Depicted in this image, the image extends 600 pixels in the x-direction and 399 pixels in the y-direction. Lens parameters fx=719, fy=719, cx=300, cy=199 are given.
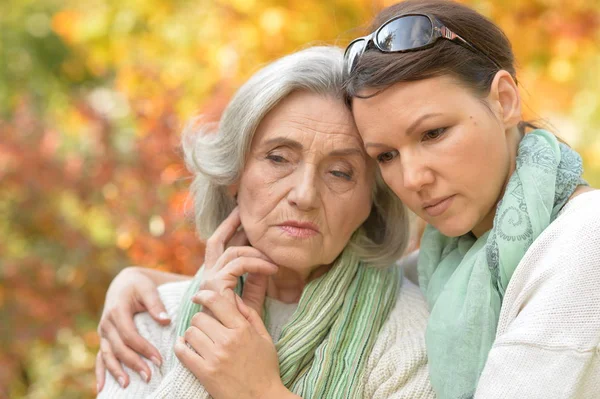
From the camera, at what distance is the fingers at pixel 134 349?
2637 millimetres

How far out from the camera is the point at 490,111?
2.22 m

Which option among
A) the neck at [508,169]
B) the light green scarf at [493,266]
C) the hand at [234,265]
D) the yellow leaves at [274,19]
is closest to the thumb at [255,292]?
the hand at [234,265]

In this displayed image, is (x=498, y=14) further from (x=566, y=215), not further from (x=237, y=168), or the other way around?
(x=566, y=215)

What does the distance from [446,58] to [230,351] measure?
116 cm

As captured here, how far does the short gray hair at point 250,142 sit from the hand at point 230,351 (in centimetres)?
52

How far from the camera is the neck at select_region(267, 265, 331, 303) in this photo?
9.42ft

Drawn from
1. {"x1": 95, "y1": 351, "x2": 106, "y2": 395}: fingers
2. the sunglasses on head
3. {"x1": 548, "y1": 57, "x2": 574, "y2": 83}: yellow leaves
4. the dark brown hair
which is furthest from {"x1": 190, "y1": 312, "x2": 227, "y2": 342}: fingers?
{"x1": 548, "y1": 57, "x2": 574, "y2": 83}: yellow leaves

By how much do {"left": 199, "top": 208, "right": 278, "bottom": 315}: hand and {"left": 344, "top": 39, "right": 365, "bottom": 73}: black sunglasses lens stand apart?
755mm

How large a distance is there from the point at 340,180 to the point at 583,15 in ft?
10.5

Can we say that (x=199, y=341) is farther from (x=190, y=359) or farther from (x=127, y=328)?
(x=127, y=328)

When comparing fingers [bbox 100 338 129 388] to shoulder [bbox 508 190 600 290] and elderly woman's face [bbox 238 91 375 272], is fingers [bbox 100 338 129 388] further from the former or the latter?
shoulder [bbox 508 190 600 290]

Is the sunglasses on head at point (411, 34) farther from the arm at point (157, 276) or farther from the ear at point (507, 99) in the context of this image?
the arm at point (157, 276)

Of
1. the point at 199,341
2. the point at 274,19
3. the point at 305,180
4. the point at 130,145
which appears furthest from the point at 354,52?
the point at 130,145

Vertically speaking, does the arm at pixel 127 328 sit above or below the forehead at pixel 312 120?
below
